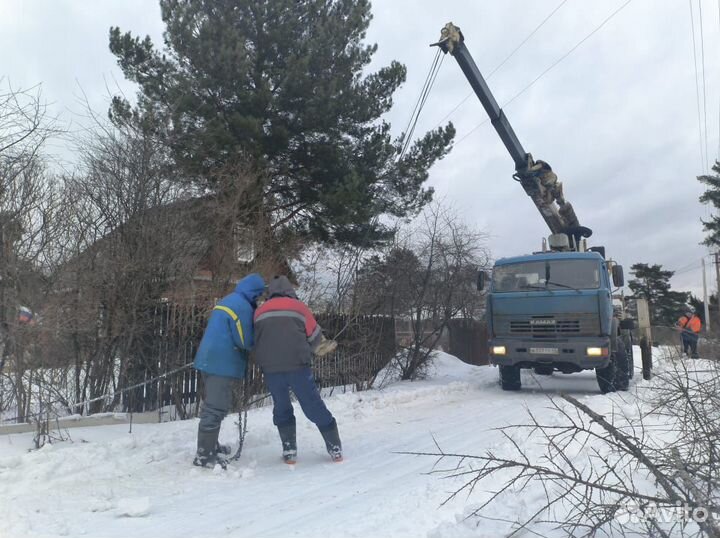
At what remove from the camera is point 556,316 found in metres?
11.3

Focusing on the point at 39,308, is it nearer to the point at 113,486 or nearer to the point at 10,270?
the point at 10,270

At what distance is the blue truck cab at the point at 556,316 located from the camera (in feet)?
36.2

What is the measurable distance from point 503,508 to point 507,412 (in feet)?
17.8

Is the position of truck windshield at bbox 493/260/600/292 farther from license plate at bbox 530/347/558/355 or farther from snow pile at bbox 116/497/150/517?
snow pile at bbox 116/497/150/517

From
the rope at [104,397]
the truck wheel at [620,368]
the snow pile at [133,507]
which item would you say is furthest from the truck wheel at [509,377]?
the snow pile at [133,507]

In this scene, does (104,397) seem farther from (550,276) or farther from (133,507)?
(550,276)

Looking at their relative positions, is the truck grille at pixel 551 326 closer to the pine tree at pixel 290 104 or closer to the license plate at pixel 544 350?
the license plate at pixel 544 350

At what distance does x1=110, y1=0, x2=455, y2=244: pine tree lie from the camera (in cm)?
1273

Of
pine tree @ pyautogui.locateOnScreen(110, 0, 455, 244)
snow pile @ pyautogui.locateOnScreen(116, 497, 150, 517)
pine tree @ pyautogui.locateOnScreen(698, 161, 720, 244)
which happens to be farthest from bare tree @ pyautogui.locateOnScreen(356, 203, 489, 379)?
pine tree @ pyautogui.locateOnScreen(698, 161, 720, 244)

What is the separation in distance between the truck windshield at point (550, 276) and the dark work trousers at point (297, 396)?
6.73 meters

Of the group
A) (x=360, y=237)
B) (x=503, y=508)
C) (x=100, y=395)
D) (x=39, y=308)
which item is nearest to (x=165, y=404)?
(x=100, y=395)

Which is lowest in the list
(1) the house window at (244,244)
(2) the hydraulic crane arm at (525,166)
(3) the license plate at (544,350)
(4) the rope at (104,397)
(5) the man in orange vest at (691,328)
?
(4) the rope at (104,397)

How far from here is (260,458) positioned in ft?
20.7

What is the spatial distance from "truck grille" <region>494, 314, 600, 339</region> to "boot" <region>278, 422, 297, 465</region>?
6626 mm
